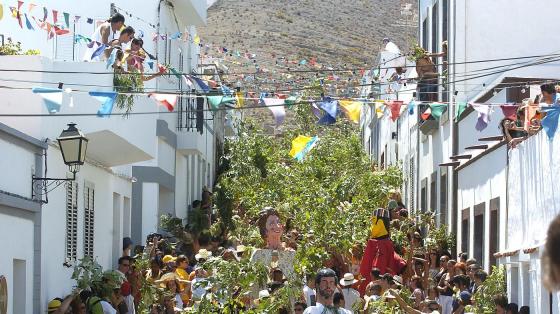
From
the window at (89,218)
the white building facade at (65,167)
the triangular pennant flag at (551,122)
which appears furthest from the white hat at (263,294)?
the window at (89,218)

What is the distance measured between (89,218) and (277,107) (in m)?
4.85

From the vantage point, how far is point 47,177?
1642 centimetres

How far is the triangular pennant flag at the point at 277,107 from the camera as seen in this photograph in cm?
1611

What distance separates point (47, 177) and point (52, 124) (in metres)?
0.79

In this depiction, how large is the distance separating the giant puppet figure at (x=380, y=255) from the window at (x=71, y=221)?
4.65 metres

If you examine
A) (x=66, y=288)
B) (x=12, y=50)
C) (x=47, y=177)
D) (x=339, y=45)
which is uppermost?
(x=339, y=45)

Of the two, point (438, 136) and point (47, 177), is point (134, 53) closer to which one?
point (47, 177)

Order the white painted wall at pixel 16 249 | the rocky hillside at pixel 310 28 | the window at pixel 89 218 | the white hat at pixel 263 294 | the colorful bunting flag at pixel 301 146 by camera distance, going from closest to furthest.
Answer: the white hat at pixel 263 294 < the white painted wall at pixel 16 249 < the window at pixel 89 218 < the colorful bunting flag at pixel 301 146 < the rocky hillside at pixel 310 28

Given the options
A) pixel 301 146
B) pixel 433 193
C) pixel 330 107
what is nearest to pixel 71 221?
pixel 330 107

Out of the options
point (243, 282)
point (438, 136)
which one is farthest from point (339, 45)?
point (243, 282)

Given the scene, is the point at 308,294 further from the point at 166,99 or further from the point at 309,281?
the point at 166,99

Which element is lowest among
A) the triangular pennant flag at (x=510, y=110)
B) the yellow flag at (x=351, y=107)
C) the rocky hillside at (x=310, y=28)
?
the triangular pennant flag at (x=510, y=110)

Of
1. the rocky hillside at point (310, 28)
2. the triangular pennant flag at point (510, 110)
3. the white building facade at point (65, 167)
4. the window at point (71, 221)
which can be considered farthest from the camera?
the rocky hillside at point (310, 28)

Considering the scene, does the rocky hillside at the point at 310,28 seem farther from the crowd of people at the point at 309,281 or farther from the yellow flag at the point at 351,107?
the yellow flag at the point at 351,107
